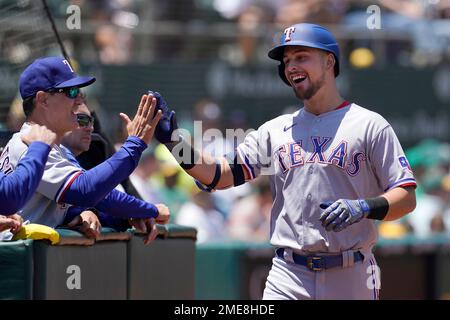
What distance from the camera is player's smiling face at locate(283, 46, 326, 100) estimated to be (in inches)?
181

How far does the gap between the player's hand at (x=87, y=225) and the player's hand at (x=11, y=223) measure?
413 mm

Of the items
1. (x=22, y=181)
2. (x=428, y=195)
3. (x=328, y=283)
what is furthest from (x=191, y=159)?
(x=428, y=195)

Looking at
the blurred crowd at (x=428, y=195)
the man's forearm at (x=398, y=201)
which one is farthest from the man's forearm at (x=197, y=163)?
the blurred crowd at (x=428, y=195)

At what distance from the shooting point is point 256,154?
15.9ft

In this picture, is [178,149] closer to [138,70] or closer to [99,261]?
[99,261]

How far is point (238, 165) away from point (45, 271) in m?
1.05

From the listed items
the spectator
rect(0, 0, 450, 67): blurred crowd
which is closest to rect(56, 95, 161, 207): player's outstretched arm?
the spectator

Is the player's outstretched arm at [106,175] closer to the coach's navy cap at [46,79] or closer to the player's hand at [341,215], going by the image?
the coach's navy cap at [46,79]

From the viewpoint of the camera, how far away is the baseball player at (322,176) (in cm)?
450

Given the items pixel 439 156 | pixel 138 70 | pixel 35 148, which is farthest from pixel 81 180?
pixel 439 156

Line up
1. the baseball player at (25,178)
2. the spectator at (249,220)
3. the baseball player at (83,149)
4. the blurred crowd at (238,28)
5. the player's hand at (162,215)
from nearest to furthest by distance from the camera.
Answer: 1. the baseball player at (25,178)
2. the baseball player at (83,149)
3. the player's hand at (162,215)
4. the spectator at (249,220)
5. the blurred crowd at (238,28)

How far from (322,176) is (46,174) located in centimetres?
A: 123

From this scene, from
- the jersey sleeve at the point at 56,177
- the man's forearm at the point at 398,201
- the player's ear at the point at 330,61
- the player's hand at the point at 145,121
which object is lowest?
the man's forearm at the point at 398,201

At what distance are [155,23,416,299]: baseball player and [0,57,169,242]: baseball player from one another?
0.67ft
